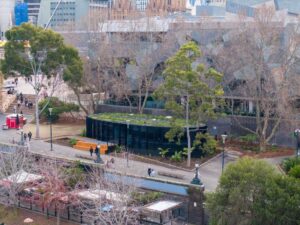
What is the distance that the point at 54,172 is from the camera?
91.8 feet

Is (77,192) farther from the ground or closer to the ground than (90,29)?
closer to the ground

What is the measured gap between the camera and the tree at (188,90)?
1310 inches

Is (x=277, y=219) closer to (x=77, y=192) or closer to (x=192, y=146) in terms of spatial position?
(x=77, y=192)

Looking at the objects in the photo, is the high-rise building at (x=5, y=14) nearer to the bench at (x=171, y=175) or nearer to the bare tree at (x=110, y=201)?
the bench at (x=171, y=175)

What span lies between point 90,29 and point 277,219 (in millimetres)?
37186

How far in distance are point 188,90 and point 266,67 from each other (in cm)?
757

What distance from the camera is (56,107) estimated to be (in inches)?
1885

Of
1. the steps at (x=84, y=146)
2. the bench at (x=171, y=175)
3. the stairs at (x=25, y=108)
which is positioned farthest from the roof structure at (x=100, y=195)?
the stairs at (x=25, y=108)

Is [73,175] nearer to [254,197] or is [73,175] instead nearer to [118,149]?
[118,149]

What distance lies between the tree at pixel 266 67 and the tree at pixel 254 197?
15.3m

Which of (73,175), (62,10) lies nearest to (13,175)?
(73,175)

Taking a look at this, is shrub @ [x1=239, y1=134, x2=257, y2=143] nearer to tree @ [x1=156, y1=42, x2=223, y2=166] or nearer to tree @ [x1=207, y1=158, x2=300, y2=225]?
tree @ [x1=156, y1=42, x2=223, y2=166]

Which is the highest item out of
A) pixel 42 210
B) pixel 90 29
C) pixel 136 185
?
pixel 90 29

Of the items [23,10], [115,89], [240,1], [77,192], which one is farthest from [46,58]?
[23,10]
